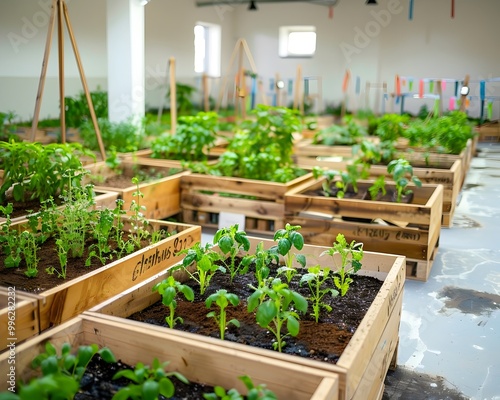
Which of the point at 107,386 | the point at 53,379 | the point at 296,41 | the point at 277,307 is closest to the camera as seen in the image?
the point at 53,379

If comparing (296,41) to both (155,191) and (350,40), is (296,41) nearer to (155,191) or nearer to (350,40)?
(350,40)

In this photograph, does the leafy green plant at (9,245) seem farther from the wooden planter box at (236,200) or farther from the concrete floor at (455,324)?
the wooden planter box at (236,200)

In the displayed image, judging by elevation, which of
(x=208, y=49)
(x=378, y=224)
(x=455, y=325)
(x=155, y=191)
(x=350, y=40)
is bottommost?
(x=455, y=325)

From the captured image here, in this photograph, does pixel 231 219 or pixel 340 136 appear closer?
pixel 231 219

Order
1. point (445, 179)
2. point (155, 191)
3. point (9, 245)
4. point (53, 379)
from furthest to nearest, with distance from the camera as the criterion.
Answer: point (445, 179), point (155, 191), point (9, 245), point (53, 379)

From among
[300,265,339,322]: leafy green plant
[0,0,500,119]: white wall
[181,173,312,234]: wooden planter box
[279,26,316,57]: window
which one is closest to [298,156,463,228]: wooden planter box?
[181,173,312,234]: wooden planter box

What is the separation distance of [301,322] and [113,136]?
478 cm

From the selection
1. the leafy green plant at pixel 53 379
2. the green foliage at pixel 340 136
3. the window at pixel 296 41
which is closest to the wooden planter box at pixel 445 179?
the green foliage at pixel 340 136

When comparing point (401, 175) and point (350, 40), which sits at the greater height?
point (350, 40)

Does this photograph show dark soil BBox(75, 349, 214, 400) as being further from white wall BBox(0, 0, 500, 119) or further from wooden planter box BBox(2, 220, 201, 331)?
white wall BBox(0, 0, 500, 119)

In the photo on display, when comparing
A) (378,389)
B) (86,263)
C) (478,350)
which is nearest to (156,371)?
(378,389)

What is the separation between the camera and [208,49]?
13.1m

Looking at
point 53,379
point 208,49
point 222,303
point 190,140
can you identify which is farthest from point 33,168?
point 208,49

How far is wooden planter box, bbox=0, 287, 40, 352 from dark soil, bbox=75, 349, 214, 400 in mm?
416
